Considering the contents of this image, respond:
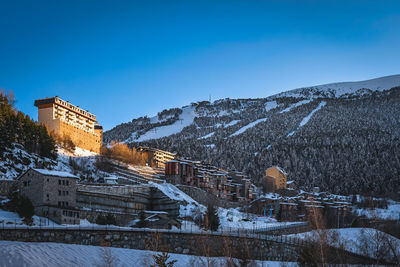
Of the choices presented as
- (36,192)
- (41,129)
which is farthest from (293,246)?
(41,129)

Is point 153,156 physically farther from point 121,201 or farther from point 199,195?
point 121,201

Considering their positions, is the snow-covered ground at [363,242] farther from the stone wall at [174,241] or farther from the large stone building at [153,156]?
the large stone building at [153,156]

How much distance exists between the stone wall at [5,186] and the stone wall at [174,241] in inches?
1029

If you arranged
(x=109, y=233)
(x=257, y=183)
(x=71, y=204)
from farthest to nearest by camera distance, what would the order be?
(x=257, y=183)
(x=71, y=204)
(x=109, y=233)

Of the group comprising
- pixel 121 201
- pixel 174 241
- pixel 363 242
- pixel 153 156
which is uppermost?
pixel 153 156

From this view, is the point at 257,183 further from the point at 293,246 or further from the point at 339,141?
the point at 293,246

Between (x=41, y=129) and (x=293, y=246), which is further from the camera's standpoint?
(x=41, y=129)

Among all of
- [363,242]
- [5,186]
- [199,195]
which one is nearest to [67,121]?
[199,195]

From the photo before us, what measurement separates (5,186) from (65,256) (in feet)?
98.1

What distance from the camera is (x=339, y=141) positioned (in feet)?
627

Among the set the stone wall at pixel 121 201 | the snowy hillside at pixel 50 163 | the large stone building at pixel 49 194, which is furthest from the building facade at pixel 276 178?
the large stone building at pixel 49 194

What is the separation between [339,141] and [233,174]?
8807 centimetres

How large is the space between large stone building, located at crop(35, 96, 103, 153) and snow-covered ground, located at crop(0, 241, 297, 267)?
75.8 m

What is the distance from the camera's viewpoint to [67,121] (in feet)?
351
